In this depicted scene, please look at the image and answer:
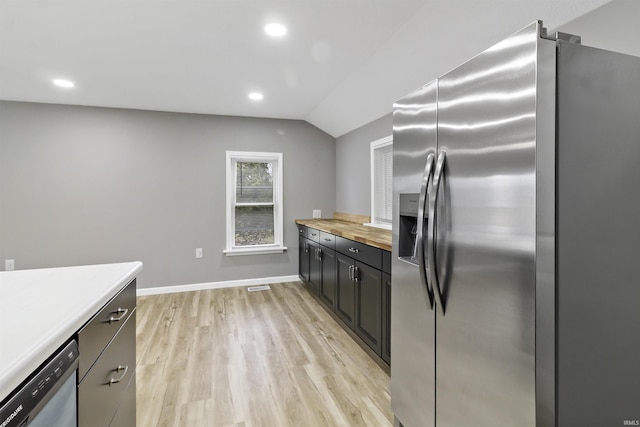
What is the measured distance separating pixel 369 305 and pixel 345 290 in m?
0.50

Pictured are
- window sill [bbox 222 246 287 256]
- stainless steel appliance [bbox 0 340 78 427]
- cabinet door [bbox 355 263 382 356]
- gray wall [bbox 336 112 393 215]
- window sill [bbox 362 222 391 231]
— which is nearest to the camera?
stainless steel appliance [bbox 0 340 78 427]

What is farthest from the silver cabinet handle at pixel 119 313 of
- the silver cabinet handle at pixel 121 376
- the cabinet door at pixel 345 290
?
the cabinet door at pixel 345 290

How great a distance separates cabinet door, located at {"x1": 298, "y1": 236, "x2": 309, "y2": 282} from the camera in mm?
4191

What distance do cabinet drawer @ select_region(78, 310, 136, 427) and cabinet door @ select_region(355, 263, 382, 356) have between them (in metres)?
1.53

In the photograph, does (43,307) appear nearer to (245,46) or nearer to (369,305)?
(369,305)

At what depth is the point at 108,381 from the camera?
117 centimetres

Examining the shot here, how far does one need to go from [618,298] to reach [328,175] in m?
4.03

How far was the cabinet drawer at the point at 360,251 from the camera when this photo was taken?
2270mm

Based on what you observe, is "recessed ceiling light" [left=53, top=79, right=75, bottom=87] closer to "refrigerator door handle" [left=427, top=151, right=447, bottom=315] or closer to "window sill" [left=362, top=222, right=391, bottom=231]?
"window sill" [left=362, top=222, right=391, bottom=231]

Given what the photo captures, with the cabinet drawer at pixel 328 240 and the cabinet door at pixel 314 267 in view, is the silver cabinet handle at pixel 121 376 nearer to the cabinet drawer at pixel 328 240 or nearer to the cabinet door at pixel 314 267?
the cabinet drawer at pixel 328 240

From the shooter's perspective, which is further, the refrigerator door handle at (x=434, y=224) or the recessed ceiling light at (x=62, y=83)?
the recessed ceiling light at (x=62, y=83)

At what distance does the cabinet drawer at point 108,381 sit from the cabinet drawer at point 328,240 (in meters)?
1.97

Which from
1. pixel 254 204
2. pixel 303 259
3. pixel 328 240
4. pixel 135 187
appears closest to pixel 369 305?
pixel 328 240

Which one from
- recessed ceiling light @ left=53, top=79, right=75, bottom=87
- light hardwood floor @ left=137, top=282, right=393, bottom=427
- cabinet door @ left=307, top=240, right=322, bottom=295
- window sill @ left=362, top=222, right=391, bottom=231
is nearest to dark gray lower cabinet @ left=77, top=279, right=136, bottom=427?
light hardwood floor @ left=137, top=282, right=393, bottom=427
